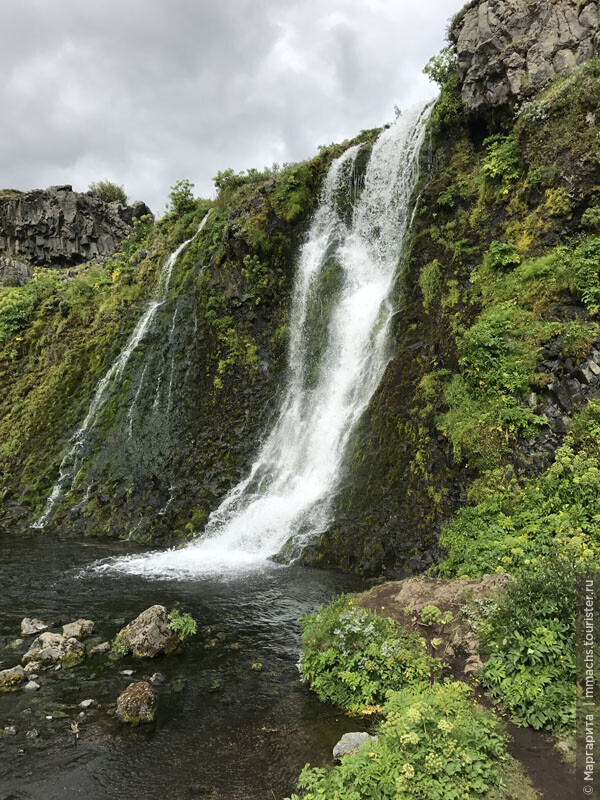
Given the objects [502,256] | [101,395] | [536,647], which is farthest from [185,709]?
[101,395]

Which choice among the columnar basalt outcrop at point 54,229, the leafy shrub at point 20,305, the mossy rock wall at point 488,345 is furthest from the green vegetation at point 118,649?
the columnar basalt outcrop at point 54,229

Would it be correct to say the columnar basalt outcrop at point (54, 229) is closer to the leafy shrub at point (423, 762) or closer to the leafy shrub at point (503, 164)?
the leafy shrub at point (503, 164)

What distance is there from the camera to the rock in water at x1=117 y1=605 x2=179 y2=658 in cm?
812

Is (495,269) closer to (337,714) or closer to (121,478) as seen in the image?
(337,714)

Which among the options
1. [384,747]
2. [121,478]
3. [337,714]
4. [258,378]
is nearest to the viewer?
[384,747]

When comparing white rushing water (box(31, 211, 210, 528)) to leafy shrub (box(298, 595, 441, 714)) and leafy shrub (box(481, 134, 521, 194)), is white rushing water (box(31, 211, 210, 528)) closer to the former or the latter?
leafy shrub (box(298, 595, 441, 714))

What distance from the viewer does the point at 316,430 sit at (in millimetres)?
16156

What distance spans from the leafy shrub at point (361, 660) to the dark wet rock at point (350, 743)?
2.43ft

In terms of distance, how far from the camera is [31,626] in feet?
29.3

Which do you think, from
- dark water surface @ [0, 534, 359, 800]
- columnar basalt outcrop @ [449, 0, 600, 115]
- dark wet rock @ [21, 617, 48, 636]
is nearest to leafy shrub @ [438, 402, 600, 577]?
dark water surface @ [0, 534, 359, 800]

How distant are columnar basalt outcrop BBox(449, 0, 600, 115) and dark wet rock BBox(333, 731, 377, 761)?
1798cm

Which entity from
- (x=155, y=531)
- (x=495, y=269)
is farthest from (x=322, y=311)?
(x=155, y=531)

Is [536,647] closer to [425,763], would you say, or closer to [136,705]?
[425,763]

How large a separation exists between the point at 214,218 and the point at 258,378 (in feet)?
33.5
